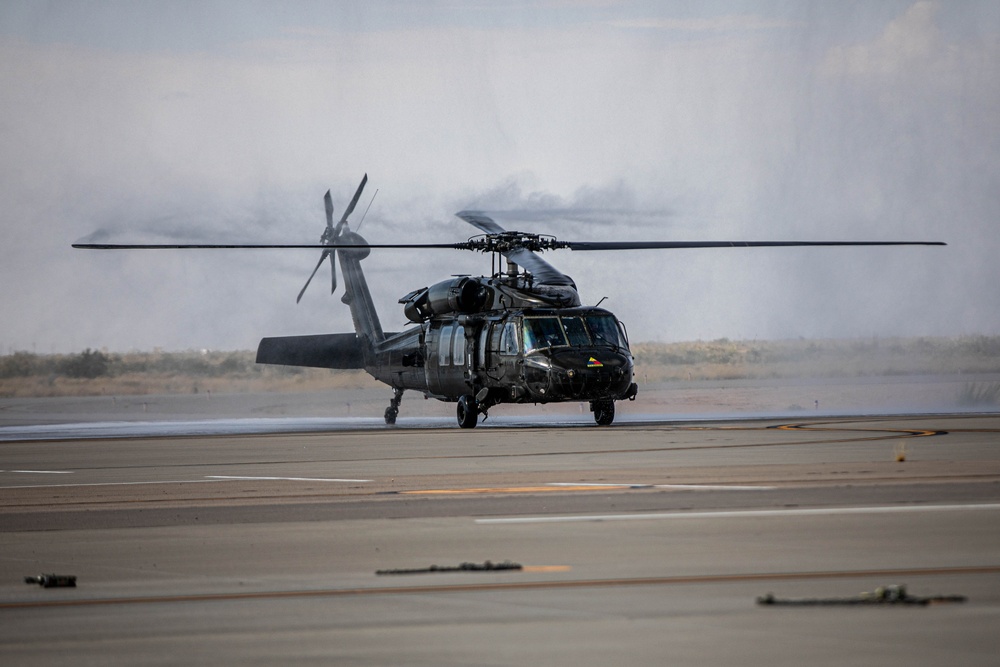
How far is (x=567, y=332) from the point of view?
36.3 meters

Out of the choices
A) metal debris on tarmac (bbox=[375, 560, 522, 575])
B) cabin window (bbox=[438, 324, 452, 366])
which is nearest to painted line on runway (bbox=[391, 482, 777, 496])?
metal debris on tarmac (bbox=[375, 560, 522, 575])

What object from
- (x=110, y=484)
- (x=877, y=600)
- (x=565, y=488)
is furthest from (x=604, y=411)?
(x=877, y=600)

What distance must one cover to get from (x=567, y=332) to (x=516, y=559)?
24938 millimetres

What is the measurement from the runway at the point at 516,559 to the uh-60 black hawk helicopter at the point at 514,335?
1186cm

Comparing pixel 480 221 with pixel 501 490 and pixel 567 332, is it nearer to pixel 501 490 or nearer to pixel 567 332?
pixel 567 332

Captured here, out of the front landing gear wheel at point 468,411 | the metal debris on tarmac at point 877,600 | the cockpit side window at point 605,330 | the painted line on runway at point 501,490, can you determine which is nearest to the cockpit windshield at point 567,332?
the cockpit side window at point 605,330

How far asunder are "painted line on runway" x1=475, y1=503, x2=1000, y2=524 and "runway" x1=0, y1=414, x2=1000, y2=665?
0.16 ft

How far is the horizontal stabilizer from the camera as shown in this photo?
1892 inches

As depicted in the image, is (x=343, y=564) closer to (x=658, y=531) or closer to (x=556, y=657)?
(x=658, y=531)

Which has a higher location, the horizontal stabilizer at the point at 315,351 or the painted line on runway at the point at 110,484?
the horizontal stabilizer at the point at 315,351

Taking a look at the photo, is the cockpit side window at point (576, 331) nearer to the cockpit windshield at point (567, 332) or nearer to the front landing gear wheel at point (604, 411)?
the cockpit windshield at point (567, 332)

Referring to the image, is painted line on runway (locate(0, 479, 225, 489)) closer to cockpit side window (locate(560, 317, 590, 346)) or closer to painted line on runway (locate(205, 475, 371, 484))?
painted line on runway (locate(205, 475, 371, 484))

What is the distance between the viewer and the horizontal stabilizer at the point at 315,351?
158 feet

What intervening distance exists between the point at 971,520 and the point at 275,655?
24.9ft
